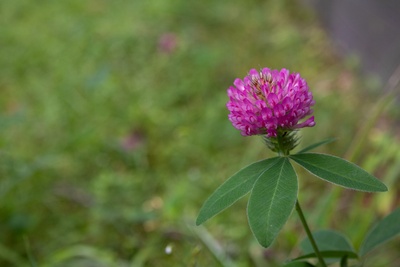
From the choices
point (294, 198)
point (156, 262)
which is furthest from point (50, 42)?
point (294, 198)

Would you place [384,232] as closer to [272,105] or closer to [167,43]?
[272,105]

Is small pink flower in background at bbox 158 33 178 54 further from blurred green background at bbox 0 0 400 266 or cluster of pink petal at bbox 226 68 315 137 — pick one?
cluster of pink petal at bbox 226 68 315 137

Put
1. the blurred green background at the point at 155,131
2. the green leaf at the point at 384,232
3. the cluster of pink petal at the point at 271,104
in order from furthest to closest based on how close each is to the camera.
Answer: the blurred green background at the point at 155,131 < the green leaf at the point at 384,232 < the cluster of pink petal at the point at 271,104

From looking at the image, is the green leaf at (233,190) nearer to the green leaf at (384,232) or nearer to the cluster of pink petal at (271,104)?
the cluster of pink petal at (271,104)

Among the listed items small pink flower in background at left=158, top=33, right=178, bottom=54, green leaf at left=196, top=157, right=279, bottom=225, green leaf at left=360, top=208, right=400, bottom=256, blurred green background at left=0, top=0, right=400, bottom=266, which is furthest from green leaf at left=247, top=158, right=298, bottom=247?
small pink flower in background at left=158, top=33, right=178, bottom=54

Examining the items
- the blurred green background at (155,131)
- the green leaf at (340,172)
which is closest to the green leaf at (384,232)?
the green leaf at (340,172)

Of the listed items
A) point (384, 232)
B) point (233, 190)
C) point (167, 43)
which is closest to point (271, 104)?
point (233, 190)

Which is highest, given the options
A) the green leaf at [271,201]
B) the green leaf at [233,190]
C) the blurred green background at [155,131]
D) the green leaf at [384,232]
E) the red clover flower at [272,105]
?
the blurred green background at [155,131]
